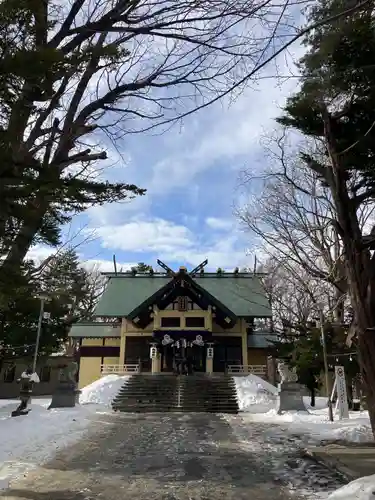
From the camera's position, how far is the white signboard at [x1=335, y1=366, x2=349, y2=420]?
14078 mm

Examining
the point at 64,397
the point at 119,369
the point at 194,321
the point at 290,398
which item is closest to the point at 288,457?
the point at 290,398

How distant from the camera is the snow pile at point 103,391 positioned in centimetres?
1994

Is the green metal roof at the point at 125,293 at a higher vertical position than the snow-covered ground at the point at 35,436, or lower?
higher

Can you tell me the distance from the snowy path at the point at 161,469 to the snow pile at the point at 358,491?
67cm

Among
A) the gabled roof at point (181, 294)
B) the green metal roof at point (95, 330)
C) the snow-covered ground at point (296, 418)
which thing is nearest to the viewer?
the snow-covered ground at point (296, 418)

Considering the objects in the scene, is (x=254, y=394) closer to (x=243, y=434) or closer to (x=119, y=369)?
(x=243, y=434)

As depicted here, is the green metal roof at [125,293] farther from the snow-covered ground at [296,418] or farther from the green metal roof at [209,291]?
the snow-covered ground at [296,418]

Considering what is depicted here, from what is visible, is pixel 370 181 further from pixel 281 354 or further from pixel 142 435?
pixel 281 354

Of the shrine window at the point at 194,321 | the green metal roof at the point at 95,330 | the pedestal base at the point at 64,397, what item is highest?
the shrine window at the point at 194,321

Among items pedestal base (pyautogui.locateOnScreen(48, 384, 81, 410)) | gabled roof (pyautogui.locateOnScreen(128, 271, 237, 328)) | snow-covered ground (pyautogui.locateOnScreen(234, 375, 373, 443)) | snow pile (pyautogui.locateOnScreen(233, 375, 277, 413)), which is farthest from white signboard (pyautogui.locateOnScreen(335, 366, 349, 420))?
Result: gabled roof (pyautogui.locateOnScreen(128, 271, 237, 328))

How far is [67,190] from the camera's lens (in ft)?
15.4

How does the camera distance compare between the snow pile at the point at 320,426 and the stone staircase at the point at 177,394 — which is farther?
the stone staircase at the point at 177,394

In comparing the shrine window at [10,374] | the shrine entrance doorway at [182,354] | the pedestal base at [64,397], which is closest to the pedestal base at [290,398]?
the pedestal base at [64,397]

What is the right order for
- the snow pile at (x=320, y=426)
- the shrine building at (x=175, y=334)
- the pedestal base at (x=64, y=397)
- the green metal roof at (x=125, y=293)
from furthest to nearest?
the green metal roof at (x=125, y=293), the shrine building at (x=175, y=334), the pedestal base at (x=64, y=397), the snow pile at (x=320, y=426)
